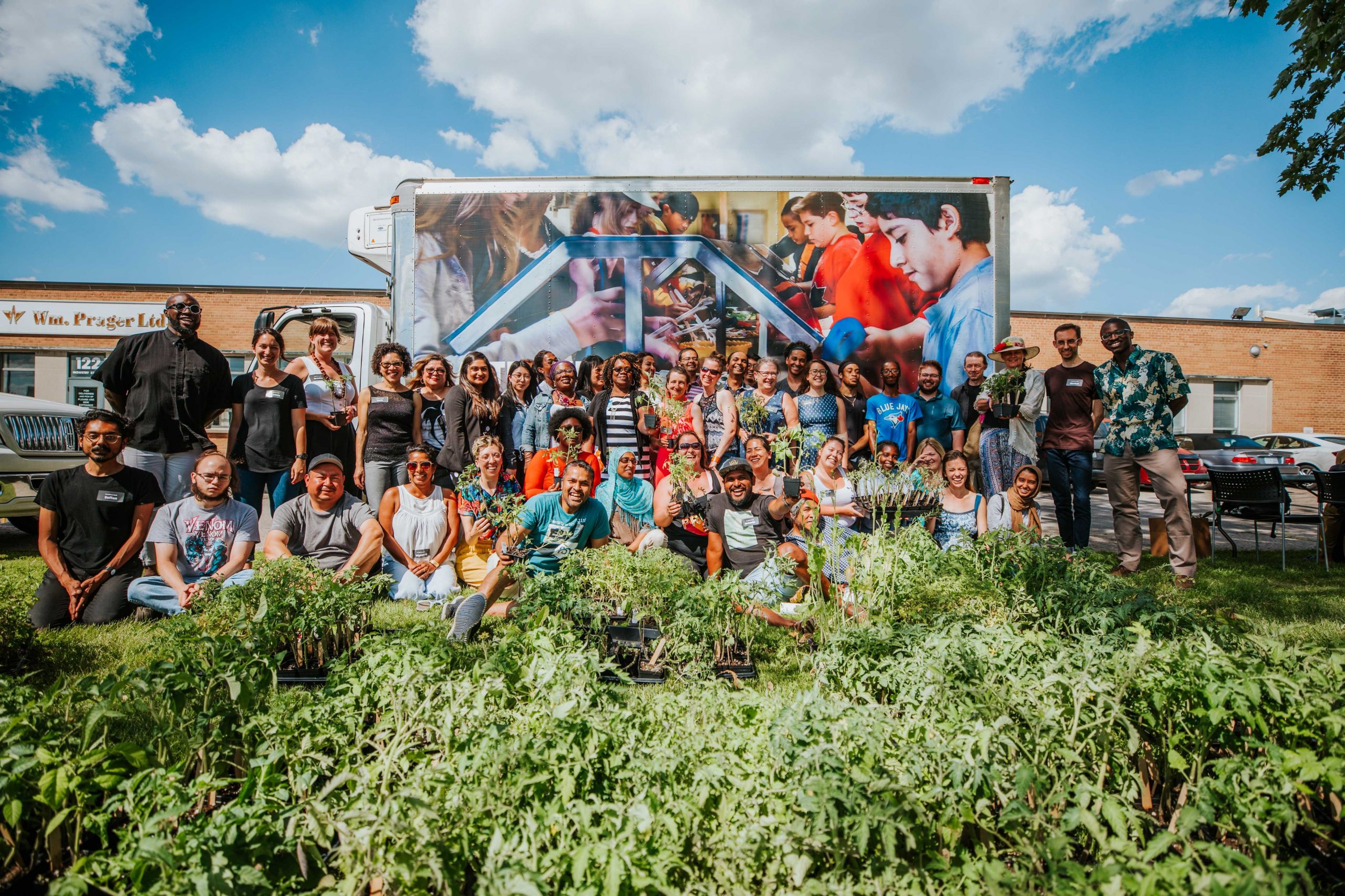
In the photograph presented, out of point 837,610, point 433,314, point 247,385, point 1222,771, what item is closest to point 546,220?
point 433,314

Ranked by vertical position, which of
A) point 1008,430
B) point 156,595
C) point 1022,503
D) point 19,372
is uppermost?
point 19,372

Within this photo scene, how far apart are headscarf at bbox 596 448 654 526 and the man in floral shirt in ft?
12.9

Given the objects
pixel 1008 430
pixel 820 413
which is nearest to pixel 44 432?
pixel 820 413

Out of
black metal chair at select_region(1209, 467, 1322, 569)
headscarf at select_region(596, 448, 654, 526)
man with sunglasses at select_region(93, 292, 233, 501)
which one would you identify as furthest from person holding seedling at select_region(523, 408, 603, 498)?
black metal chair at select_region(1209, 467, 1322, 569)

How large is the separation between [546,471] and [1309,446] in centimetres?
2138

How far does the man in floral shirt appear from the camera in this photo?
18.4ft

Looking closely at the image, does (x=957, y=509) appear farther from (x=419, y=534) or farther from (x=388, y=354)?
(x=388, y=354)

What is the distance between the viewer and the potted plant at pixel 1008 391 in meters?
6.21

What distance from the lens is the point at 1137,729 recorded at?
7.75 feet

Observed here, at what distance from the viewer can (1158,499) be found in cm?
569

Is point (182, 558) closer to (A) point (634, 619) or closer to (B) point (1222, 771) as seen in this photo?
(A) point (634, 619)

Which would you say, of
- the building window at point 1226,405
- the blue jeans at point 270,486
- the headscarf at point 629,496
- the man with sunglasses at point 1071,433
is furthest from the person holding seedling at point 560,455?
the building window at point 1226,405

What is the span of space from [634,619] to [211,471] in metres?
3.20

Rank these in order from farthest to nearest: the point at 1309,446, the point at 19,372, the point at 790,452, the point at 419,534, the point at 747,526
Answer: the point at 19,372
the point at 1309,446
the point at 419,534
the point at 747,526
the point at 790,452
